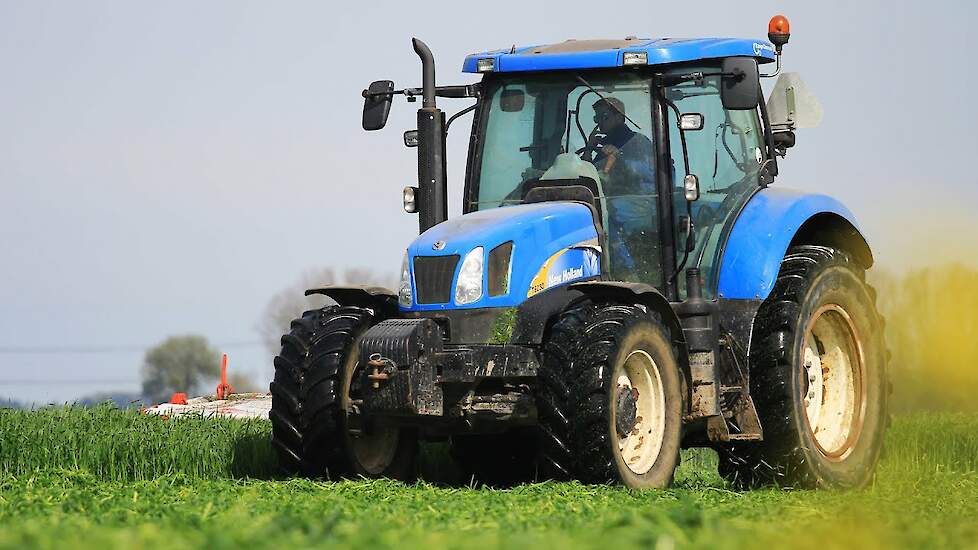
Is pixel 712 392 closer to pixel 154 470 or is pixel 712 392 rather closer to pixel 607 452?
pixel 607 452

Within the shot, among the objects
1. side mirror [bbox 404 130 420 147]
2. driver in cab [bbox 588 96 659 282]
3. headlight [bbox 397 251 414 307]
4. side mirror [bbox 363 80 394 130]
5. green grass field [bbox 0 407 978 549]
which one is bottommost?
green grass field [bbox 0 407 978 549]

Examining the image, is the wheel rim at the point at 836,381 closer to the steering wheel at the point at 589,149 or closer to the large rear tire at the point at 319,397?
the steering wheel at the point at 589,149

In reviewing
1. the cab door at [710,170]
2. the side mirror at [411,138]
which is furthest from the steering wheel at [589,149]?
the side mirror at [411,138]

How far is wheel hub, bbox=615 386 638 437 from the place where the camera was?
8.96 meters

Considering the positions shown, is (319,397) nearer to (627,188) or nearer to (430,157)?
(430,157)

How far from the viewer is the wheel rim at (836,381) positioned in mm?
10969

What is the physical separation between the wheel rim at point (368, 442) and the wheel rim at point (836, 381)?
9.65 feet

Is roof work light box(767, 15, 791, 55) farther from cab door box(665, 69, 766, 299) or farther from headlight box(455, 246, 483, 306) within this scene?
headlight box(455, 246, 483, 306)

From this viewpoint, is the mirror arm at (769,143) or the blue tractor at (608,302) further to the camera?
the mirror arm at (769,143)

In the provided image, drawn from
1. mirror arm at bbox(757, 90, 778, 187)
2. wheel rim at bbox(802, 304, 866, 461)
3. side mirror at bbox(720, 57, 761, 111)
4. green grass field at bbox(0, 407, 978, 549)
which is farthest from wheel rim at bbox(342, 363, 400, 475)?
mirror arm at bbox(757, 90, 778, 187)

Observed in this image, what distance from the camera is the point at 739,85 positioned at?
9438mm

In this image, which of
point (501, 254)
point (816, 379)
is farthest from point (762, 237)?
point (501, 254)

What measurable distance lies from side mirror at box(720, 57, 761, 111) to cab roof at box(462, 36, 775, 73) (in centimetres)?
57

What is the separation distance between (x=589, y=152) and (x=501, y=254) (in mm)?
1279
